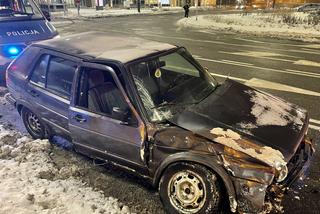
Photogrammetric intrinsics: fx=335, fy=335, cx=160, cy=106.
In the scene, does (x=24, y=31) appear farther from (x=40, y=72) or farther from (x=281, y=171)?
(x=281, y=171)

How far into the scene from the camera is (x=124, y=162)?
3768mm

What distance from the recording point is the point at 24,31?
8.14m

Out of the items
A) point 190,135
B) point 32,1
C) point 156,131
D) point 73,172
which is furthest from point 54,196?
point 32,1

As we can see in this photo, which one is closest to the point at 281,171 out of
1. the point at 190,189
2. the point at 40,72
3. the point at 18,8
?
the point at 190,189

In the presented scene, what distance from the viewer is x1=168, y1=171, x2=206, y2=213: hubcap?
3.18 metres

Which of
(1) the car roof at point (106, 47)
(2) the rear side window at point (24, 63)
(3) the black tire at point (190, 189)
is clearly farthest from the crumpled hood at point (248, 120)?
(2) the rear side window at point (24, 63)

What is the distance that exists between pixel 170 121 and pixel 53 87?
196 centimetres

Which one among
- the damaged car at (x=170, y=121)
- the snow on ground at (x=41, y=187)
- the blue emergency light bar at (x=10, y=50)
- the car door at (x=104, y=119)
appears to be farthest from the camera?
the blue emergency light bar at (x=10, y=50)

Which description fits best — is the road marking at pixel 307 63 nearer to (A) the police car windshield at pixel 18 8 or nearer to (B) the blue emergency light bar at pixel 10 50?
(A) the police car windshield at pixel 18 8

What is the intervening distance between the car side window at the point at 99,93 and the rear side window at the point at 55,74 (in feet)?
0.91

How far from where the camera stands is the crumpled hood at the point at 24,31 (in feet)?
25.8

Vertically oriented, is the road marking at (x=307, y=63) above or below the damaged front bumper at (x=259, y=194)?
below

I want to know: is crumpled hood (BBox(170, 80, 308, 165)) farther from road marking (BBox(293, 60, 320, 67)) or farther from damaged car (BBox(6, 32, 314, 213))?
road marking (BBox(293, 60, 320, 67))

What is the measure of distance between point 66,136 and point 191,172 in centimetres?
204
